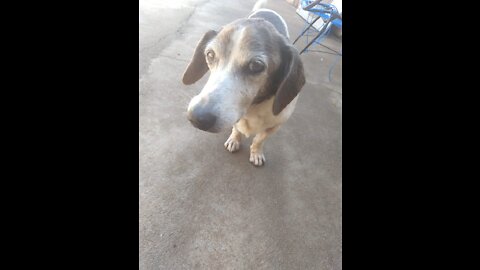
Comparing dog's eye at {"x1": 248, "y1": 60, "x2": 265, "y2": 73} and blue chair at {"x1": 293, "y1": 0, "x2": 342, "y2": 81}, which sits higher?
dog's eye at {"x1": 248, "y1": 60, "x2": 265, "y2": 73}

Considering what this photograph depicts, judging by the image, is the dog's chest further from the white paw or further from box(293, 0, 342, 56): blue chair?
box(293, 0, 342, 56): blue chair

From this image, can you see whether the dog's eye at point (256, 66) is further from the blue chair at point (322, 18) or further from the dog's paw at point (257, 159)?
the blue chair at point (322, 18)

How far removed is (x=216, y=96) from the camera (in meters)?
1.76

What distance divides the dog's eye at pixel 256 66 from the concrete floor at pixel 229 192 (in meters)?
1.26

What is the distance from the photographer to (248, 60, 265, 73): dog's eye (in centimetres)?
185

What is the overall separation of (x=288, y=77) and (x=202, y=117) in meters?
0.77

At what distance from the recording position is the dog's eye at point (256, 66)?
185 centimetres

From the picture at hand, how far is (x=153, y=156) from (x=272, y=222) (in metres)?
1.38

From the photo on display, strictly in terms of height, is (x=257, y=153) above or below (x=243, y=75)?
below

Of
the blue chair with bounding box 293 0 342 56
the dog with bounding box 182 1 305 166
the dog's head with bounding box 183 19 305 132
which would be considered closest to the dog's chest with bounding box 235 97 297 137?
the dog with bounding box 182 1 305 166

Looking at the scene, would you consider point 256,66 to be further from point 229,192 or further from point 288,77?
point 229,192

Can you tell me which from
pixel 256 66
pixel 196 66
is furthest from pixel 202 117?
pixel 196 66

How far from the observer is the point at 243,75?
6.14ft
